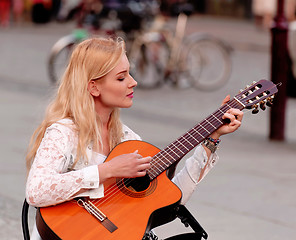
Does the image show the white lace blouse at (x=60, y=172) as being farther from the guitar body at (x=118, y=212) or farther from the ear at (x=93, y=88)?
the ear at (x=93, y=88)

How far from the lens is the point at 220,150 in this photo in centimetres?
757

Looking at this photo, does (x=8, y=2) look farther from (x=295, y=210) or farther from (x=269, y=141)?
(x=295, y=210)

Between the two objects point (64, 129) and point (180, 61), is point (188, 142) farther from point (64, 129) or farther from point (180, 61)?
point (180, 61)

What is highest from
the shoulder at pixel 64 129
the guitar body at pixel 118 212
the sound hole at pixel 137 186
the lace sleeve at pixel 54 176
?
the shoulder at pixel 64 129

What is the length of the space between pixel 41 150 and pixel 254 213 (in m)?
2.69

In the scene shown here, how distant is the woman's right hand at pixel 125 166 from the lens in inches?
118

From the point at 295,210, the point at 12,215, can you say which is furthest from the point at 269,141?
the point at 12,215

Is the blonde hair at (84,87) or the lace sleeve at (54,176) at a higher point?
the blonde hair at (84,87)

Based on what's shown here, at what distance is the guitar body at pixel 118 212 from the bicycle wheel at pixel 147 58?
8362mm

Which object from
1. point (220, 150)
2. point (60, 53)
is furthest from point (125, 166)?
point (60, 53)

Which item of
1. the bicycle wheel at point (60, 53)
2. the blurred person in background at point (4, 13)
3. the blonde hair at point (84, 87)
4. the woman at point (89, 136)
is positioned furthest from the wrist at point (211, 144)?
the blurred person in background at point (4, 13)

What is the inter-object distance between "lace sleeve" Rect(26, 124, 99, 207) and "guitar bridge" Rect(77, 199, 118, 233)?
0.07 m

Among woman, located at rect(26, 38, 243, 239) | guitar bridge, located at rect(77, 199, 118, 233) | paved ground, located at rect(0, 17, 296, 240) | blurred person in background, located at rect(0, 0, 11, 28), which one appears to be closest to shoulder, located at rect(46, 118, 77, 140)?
woman, located at rect(26, 38, 243, 239)

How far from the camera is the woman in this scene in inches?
118
